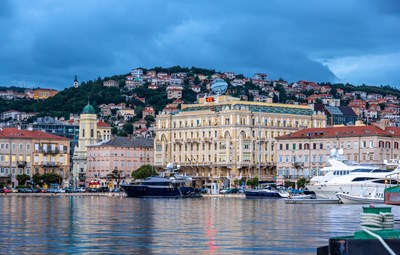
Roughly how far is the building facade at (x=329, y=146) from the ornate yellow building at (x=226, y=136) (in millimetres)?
4732

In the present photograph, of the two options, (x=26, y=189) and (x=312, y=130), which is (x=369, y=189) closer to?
(x=312, y=130)

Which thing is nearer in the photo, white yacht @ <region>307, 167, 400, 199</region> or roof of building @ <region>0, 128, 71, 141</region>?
white yacht @ <region>307, 167, 400, 199</region>

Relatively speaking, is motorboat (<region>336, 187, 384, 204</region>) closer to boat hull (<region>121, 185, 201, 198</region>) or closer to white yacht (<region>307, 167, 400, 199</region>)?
white yacht (<region>307, 167, 400, 199</region>)

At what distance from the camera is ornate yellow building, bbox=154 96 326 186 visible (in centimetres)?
15100

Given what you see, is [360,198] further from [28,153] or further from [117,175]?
[28,153]

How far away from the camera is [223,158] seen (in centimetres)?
15225

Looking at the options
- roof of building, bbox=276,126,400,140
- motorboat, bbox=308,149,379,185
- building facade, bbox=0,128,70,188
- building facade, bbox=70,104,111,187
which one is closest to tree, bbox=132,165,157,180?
building facade, bbox=0,128,70,188

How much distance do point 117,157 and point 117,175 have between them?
375cm

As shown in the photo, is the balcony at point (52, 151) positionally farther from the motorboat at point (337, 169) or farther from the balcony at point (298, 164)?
the motorboat at point (337, 169)

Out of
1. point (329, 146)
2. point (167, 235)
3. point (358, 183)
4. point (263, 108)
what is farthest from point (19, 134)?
point (167, 235)

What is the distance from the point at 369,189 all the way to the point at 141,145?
85131 mm

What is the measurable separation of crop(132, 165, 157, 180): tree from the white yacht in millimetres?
60079

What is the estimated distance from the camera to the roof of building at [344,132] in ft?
438

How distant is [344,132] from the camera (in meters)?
138
